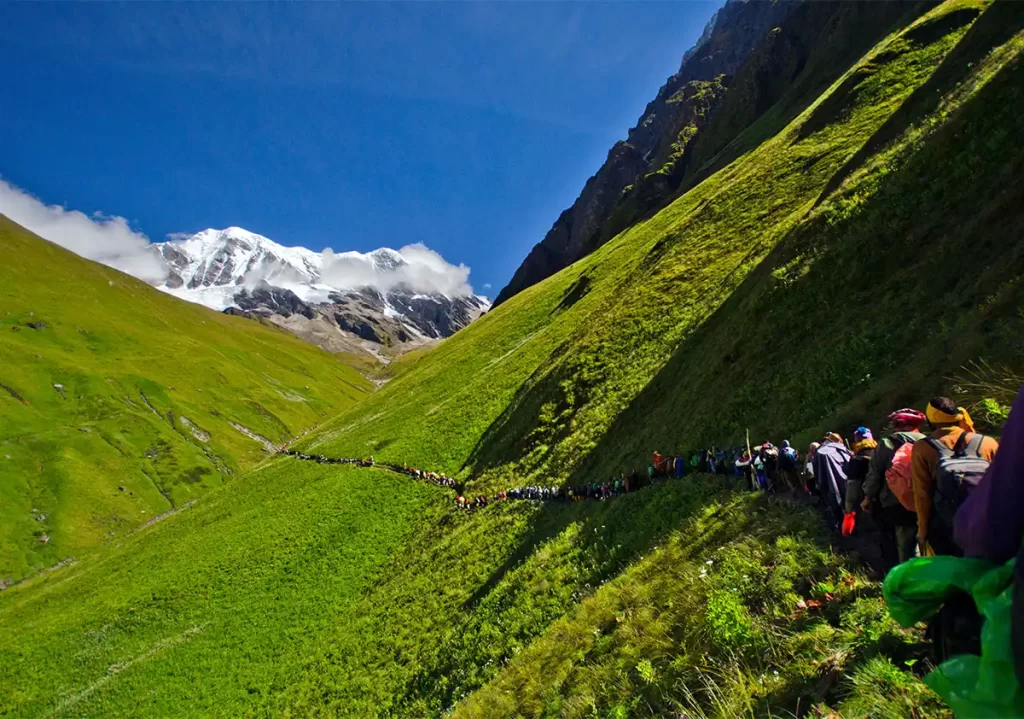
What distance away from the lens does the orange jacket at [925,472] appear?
664 cm

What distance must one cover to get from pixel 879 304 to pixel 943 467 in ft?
47.1

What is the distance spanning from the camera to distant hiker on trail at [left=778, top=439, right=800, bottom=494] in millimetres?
12453

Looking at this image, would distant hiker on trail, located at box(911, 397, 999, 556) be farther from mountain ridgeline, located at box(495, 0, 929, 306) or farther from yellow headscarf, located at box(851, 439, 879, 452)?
mountain ridgeline, located at box(495, 0, 929, 306)

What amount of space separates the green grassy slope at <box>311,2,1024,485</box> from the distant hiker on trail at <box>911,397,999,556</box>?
5720 millimetres

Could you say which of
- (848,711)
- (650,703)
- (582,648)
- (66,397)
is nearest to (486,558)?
(582,648)

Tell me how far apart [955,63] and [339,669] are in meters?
47.2

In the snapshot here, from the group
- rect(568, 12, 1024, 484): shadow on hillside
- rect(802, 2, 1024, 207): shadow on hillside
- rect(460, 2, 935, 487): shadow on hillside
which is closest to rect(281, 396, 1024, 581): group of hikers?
rect(568, 12, 1024, 484): shadow on hillside

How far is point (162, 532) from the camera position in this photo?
2635 inches

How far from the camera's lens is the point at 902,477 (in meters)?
7.43

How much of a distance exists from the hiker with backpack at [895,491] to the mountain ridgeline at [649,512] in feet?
2.93

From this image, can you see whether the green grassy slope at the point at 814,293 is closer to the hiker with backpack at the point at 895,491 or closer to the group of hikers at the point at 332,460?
the group of hikers at the point at 332,460

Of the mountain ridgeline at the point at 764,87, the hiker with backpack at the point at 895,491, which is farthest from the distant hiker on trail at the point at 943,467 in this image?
the mountain ridgeline at the point at 764,87

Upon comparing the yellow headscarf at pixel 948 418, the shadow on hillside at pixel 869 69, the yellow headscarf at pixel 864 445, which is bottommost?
the yellow headscarf at pixel 864 445

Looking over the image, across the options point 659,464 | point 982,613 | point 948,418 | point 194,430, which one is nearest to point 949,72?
point 659,464
